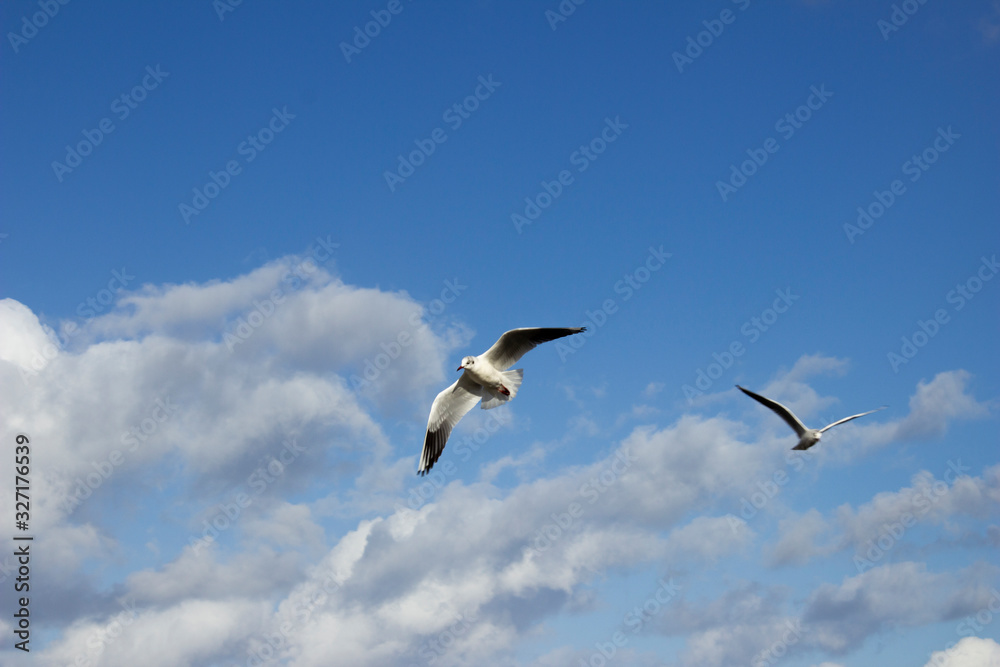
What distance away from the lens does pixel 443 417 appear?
79.9 feet

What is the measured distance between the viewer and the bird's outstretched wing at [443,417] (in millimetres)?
23984

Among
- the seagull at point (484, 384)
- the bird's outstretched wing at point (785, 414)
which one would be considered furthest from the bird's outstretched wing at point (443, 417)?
the bird's outstretched wing at point (785, 414)

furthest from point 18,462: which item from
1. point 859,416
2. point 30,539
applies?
point 859,416

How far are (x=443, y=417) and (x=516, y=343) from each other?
3.91m

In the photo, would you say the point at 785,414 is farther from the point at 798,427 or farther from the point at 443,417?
the point at 443,417

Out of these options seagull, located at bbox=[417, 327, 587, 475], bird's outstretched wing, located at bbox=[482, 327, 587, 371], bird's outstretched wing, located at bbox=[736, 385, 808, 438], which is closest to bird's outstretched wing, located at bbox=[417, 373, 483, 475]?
seagull, located at bbox=[417, 327, 587, 475]

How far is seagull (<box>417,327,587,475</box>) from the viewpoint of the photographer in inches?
851

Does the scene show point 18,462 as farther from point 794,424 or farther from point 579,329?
point 794,424

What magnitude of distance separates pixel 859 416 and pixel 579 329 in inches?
259

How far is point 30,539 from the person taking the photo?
73.7ft

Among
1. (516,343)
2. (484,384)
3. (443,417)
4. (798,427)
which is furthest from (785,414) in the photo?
(443,417)

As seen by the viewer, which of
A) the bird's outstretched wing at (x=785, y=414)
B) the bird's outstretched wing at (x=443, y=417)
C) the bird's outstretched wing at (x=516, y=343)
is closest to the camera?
the bird's outstretched wing at (x=785, y=414)

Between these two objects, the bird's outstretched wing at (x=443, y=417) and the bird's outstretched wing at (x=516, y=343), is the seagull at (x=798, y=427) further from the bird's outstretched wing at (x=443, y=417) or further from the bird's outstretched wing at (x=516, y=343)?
the bird's outstretched wing at (x=443, y=417)

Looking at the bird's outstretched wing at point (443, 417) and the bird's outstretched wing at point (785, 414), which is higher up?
the bird's outstretched wing at point (443, 417)
